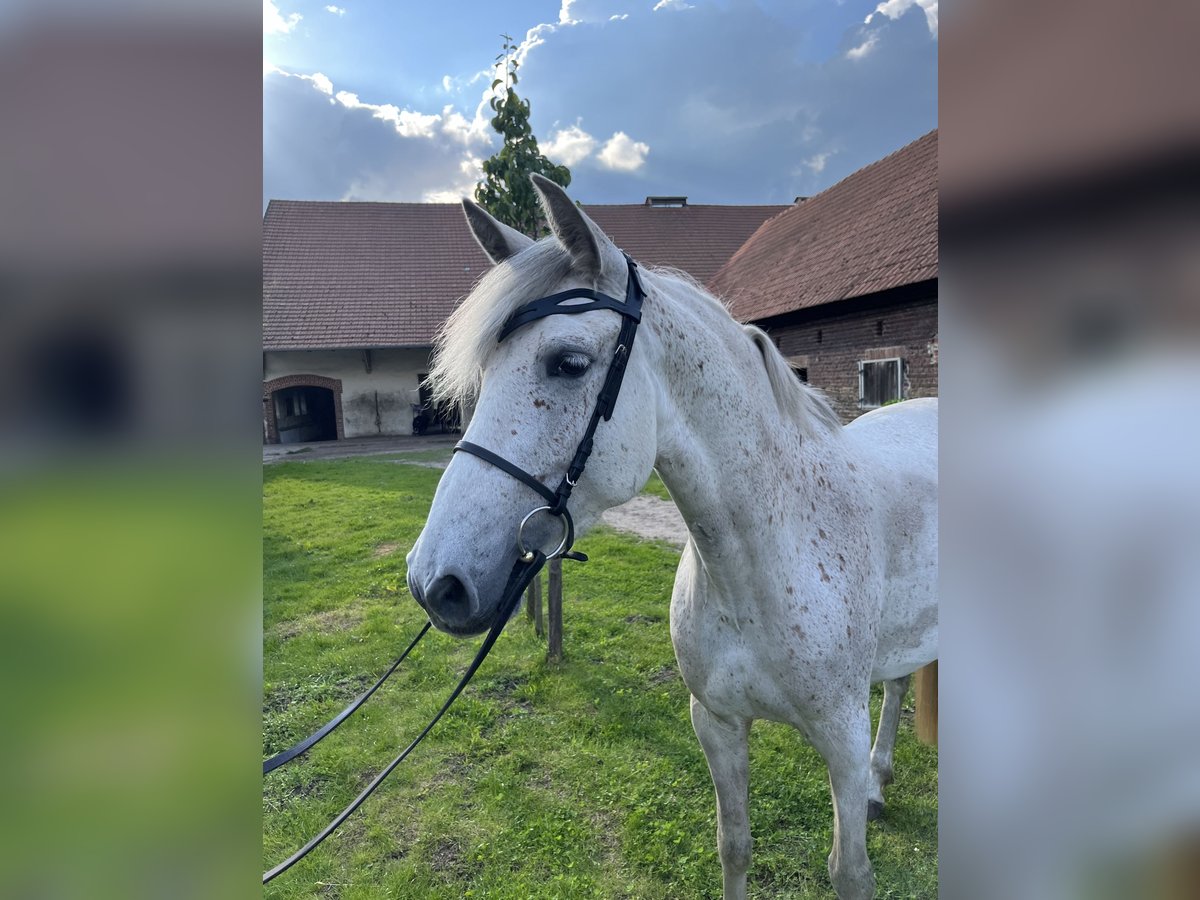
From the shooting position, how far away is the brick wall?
8242mm

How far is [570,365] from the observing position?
1.38 metres

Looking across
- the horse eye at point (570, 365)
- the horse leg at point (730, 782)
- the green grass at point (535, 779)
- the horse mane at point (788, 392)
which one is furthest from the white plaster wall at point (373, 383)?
the horse eye at point (570, 365)

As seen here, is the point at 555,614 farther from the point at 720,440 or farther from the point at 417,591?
the point at 417,591

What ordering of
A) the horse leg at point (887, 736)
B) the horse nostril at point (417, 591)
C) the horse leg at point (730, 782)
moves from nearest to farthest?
the horse nostril at point (417, 591) < the horse leg at point (730, 782) < the horse leg at point (887, 736)

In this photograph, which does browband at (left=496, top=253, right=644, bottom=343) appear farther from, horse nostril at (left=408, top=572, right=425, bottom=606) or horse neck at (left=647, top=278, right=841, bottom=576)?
horse nostril at (left=408, top=572, right=425, bottom=606)

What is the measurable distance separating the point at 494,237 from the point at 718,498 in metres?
0.90

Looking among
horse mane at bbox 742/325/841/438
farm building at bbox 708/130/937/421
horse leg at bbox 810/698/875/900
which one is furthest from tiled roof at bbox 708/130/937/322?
horse leg at bbox 810/698/875/900

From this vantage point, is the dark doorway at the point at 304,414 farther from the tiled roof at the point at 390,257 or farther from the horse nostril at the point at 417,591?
the horse nostril at the point at 417,591

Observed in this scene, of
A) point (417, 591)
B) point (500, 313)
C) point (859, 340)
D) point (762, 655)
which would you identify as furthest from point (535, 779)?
point (859, 340)

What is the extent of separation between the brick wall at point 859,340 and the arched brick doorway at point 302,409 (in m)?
12.7

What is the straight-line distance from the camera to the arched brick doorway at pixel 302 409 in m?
17.5
